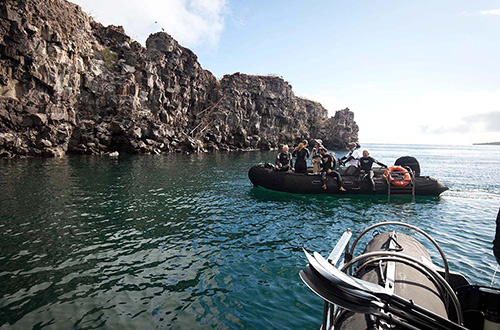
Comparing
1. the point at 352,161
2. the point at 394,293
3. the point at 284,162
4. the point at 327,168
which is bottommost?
the point at 394,293

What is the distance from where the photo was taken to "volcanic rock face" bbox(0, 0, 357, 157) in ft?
100.0

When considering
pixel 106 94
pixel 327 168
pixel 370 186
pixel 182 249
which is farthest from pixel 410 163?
pixel 106 94

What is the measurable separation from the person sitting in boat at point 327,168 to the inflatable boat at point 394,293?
10.2 metres

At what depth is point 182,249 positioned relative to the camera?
793 cm

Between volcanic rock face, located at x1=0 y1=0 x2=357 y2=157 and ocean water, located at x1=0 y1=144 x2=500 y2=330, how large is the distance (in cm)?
2103

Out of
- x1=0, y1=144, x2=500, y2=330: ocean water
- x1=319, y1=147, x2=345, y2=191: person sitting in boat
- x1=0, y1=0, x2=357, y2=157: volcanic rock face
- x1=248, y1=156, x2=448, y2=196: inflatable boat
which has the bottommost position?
x1=0, y1=144, x2=500, y2=330: ocean water

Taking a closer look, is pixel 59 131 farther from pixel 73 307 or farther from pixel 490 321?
pixel 490 321

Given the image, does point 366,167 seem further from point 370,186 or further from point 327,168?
point 327,168

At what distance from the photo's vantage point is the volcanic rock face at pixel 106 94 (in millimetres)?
30469

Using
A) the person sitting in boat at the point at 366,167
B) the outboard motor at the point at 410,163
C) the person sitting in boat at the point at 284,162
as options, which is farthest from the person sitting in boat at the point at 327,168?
the outboard motor at the point at 410,163

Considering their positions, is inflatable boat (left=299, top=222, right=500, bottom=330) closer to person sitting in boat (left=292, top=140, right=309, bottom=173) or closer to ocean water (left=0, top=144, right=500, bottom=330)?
ocean water (left=0, top=144, right=500, bottom=330)

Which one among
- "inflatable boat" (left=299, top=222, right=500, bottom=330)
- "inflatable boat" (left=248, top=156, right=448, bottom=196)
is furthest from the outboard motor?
"inflatable boat" (left=299, top=222, right=500, bottom=330)

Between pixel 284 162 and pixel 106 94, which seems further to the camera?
pixel 106 94

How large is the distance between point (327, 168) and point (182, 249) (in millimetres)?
10571
